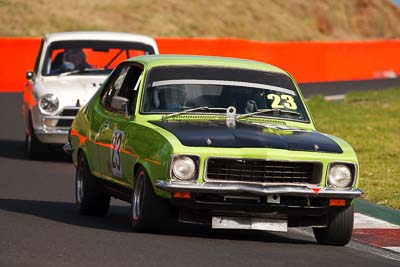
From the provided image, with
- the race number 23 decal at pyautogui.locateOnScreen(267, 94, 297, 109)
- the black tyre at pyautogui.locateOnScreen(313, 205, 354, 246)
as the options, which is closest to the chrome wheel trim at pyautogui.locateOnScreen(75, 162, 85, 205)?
the race number 23 decal at pyautogui.locateOnScreen(267, 94, 297, 109)

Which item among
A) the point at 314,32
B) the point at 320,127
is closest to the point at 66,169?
the point at 320,127

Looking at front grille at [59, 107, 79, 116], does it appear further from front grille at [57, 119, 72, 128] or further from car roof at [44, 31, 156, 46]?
car roof at [44, 31, 156, 46]

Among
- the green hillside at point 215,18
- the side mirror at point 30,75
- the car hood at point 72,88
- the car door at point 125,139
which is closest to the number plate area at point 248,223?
the car door at point 125,139

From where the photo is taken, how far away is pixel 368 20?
70.4 meters

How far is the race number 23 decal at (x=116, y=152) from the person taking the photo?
10820mm

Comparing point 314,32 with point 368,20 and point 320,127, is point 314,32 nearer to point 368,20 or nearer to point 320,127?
point 368,20

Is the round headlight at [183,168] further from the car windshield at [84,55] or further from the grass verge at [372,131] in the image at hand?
the car windshield at [84,55]

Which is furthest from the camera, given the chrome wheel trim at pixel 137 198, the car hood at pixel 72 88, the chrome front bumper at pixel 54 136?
the chrome front bumper at pixel 54 136

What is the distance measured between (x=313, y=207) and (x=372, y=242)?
103cm

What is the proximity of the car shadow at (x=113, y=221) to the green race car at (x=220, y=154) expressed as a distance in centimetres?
23

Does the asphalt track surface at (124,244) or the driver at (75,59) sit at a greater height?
the driver at (75,59)

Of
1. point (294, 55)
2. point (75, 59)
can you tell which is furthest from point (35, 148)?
point (294, 55)

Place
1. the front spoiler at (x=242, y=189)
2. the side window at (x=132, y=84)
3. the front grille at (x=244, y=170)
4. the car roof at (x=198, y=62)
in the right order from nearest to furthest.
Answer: the front spoiler at (x=242, y=189) → the front grille at (x=244, y=170) → the side window at (x=132, y=84) → the car roof at (x=198, y=62)

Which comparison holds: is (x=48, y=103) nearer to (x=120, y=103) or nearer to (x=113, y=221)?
(x=113, y=221)
